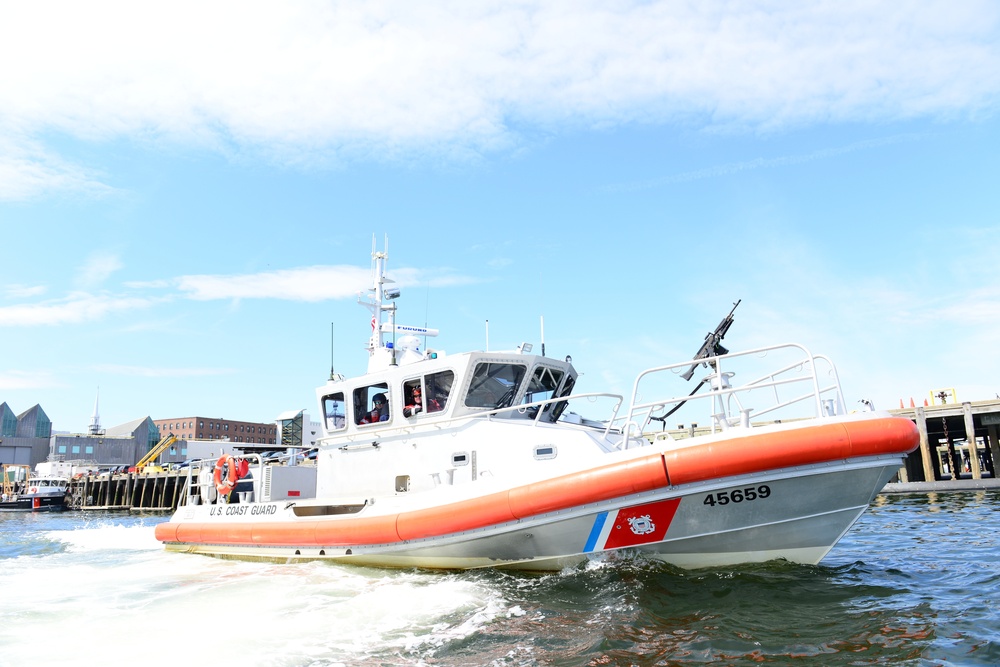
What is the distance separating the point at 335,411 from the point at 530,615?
16.7 feet

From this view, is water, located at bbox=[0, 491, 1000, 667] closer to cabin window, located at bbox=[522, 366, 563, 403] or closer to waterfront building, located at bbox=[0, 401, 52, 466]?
cabin window, located at bbox=[522, 366, 563, 403]

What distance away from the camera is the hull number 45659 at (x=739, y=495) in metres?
6.47

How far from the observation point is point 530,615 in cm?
590

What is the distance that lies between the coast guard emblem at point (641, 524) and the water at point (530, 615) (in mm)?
369

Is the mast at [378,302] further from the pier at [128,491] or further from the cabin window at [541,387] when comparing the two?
the pier at [128,491]

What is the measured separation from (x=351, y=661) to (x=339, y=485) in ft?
16.1

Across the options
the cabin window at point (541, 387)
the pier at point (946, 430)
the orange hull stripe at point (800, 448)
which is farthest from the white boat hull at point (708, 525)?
the pier at point (946, 430)

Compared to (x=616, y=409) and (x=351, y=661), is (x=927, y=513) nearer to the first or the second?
(x=616, y=409)

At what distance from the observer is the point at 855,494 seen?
20.9 feet

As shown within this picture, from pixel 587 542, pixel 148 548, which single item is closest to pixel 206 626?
pixel 587 542

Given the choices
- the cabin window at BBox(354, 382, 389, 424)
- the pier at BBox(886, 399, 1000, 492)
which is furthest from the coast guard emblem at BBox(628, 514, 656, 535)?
the pier at BBox(886, 399, 1000, 492)

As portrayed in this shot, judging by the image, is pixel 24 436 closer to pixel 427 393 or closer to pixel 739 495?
pixel 427 393

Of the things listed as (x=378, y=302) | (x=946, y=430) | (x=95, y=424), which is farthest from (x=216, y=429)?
(x=378, y=302)

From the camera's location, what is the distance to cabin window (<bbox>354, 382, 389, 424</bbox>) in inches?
371
